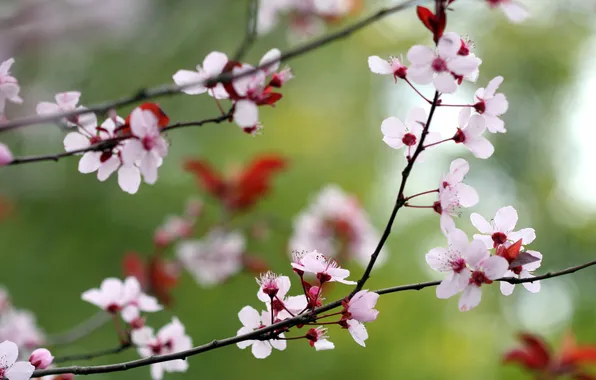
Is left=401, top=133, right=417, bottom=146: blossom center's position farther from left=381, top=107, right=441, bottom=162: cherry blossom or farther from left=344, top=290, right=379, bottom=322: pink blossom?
left=344, top=290, right=379, bottom=322: pink blossom

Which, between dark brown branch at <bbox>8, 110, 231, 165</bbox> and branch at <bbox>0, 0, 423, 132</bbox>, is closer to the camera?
branch at <bbox>0, 0, 423, 132</bbox>

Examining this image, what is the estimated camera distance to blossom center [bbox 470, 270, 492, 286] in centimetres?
74

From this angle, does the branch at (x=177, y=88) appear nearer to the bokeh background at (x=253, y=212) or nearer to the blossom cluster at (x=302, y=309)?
the blossom cluster at (x=302, y=309)

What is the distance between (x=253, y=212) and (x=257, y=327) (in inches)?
76.6

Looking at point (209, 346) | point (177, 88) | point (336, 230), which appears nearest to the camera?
point (177, 88)

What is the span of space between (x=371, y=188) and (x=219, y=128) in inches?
44.2

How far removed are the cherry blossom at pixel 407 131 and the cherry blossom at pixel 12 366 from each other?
0.53 meters

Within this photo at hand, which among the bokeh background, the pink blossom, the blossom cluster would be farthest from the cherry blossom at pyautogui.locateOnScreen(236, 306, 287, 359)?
the bokeh background

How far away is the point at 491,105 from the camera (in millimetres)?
823

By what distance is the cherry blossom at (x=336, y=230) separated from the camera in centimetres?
203

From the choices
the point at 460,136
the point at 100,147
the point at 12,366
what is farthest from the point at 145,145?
the point at 460,136

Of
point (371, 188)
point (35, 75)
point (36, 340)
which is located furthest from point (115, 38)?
point (36, 340)

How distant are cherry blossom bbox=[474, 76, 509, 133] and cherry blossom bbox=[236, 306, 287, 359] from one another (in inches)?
15.3

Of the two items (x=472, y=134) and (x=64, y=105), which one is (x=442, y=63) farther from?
(x=64, y=105)
